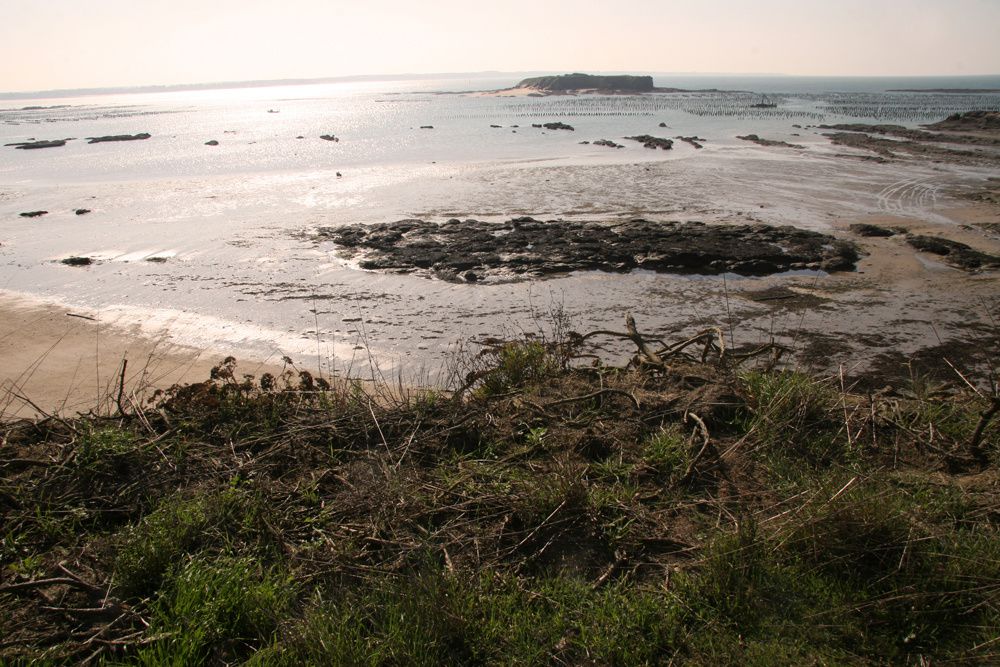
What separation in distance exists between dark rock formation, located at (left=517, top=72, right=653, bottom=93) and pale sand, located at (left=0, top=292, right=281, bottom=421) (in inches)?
4047

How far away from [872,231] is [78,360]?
14324mm

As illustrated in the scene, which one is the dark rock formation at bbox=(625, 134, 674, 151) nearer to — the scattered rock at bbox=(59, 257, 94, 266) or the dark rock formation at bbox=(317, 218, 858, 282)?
the dark rock formation at bbox=(317, 218, 858, 282)

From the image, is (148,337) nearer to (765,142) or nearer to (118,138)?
(765,142)

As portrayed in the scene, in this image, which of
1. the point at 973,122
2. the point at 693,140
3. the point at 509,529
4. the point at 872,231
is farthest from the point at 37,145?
the point at 973,122

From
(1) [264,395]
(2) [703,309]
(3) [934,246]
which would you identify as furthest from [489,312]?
(3) [934,246]

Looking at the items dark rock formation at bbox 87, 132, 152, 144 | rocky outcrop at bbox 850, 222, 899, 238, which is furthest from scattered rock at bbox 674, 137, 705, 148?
dark rock formation at bbox 87, 132, 152, 144

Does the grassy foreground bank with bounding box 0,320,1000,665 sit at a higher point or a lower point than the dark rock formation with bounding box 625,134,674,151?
lower

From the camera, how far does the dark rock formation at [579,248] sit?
11.5 metres

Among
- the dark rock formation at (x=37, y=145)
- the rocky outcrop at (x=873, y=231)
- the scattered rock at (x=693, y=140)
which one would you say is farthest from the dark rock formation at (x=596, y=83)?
the rocky outcrop at (x=873, y=231)

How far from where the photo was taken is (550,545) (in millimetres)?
3227

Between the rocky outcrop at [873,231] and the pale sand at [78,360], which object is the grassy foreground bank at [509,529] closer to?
the pale sand at [78,360]

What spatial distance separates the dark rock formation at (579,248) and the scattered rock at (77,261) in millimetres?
4376

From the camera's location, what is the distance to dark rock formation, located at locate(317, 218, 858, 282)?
11531mm

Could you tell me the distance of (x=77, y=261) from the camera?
40.6 feet
